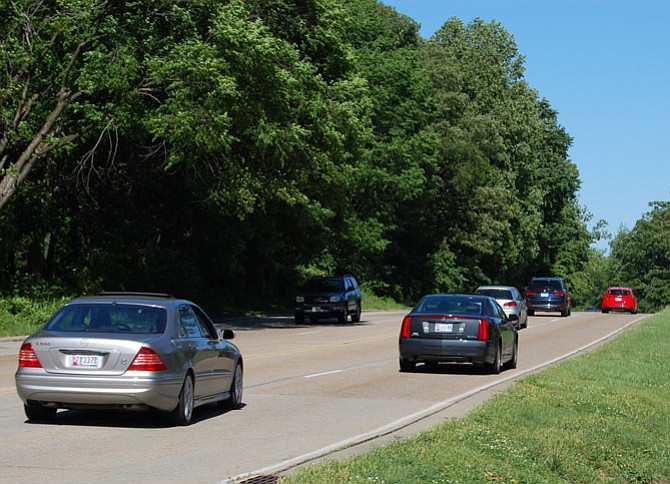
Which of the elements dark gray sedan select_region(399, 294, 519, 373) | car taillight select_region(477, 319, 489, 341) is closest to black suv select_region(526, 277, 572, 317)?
dark gray sedan select_region(399, 294, 519, 373)

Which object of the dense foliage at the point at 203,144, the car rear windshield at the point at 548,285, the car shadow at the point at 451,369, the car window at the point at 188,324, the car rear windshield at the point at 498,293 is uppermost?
the dense foliage at the point at 203,144

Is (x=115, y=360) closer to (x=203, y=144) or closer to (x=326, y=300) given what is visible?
(x=203, y=144)

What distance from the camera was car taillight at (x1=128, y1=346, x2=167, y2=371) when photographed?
1276 cm

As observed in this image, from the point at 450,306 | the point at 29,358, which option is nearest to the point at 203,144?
the point at 450,306

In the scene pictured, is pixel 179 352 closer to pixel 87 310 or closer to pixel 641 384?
pixel 87 310

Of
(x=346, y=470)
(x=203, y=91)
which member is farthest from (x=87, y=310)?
(x=203, y=91)

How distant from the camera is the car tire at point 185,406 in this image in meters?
13.3

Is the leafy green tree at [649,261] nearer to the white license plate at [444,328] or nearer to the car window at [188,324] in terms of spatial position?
the white license plate at [444,328]

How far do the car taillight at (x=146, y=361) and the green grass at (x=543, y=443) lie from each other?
2944 millimetres

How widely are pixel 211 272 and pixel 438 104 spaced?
27287 millimetres

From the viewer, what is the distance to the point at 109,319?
529 inches

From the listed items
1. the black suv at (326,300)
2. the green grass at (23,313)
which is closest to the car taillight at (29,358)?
the green grass at (23,313)

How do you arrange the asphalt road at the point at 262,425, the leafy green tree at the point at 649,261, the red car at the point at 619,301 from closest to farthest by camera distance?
the asphalt road at the point at 262,425 < the red car at the point at 619,301 < the leafy green tree at the point at 649,261

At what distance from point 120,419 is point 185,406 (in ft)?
3.34
